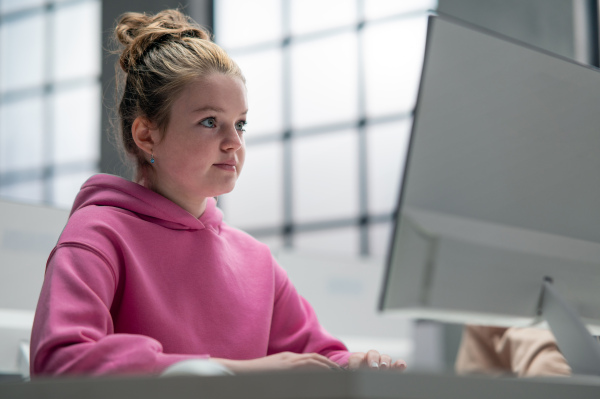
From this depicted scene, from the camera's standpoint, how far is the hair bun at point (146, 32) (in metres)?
1.02

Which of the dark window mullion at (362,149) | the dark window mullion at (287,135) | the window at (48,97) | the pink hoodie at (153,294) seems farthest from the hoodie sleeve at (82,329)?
the window at (48,97)

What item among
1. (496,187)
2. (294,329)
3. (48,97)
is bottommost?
(294,329)

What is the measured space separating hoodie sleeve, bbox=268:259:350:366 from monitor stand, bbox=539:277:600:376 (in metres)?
0.35

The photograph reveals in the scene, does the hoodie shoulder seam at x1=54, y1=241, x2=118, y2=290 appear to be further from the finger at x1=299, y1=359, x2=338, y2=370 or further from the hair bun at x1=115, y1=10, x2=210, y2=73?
the hair bun at x1=115, y1=10, x2=210, y2=73

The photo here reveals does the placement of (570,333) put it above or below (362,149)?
below

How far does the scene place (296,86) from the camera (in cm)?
407

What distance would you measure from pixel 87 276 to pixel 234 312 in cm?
24

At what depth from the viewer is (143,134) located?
3.25 feet

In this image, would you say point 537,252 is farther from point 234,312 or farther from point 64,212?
point 64,212

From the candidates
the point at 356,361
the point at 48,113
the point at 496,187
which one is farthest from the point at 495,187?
the point at 48,113

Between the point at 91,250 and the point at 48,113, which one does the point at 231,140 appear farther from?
the point at 48,113

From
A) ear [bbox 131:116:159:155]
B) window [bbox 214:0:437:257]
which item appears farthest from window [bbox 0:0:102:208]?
ear [bbox 131:116:159:155]

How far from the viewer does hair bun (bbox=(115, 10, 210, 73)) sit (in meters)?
1.02

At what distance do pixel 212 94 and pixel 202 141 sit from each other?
0.24 feet
